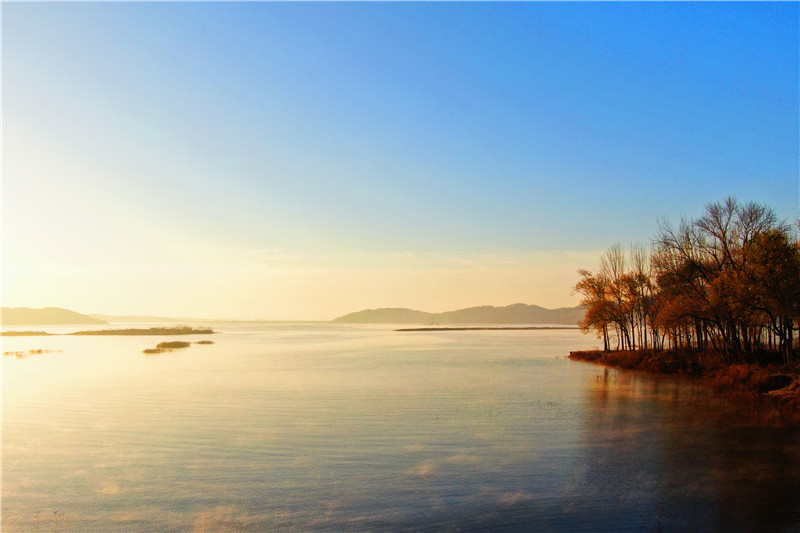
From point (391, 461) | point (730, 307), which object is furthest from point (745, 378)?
point (391, 461)

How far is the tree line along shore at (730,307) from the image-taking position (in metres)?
29.0

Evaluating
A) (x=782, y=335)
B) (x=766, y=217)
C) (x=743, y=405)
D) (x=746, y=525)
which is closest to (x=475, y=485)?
(x=746, y=525)

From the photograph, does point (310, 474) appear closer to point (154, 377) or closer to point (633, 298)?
point (154, 377)

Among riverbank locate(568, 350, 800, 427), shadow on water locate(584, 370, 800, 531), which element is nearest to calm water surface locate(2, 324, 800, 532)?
shadow on water locate(584, 370, 800, 531)

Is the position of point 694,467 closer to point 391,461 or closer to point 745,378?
point 391,461

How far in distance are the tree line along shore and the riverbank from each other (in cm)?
6

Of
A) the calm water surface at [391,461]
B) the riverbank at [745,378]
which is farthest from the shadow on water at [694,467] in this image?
the riverbank at [745,378]

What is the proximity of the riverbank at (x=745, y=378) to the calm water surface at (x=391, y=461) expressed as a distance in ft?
5.82

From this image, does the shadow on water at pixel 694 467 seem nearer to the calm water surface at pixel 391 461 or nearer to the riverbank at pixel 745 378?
the calm water surface at pixel 391 461

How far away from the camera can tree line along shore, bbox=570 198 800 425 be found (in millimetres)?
29047

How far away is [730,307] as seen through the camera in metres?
32.4

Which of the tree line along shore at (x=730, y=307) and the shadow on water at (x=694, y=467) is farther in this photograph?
the tree line along shore at (x=730, y=307)

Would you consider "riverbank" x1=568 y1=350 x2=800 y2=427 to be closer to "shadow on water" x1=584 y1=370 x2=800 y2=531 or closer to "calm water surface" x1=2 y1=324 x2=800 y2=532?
"shadow on water" x1=584 y1=370 x2=800 y2=531

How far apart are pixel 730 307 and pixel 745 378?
4.54 m
